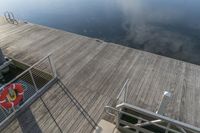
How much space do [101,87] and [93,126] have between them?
1922mm

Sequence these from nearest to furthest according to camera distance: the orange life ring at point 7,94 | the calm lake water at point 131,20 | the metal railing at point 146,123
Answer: the metal railing at point 146,123, the orange life ring at point 7,94, the calm lake water at point 131,20

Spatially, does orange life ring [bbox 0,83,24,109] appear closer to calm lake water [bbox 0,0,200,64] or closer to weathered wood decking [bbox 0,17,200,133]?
weathered wood decking [bbox 0,17,200,133]

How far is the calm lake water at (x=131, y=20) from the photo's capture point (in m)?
14.9

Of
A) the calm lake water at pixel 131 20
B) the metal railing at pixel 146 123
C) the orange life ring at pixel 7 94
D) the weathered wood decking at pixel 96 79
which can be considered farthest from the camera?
the calm lake water at pixel 131 20

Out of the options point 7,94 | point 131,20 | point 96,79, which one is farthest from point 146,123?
point 131,20

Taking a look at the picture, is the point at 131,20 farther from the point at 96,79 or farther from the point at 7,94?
the point at 7,94

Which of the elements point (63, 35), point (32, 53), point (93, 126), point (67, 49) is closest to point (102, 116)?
point (93, 126)

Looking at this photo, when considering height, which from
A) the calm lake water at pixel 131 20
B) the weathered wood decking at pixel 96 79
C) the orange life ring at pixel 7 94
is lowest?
the calm lake water at pixel 131 20

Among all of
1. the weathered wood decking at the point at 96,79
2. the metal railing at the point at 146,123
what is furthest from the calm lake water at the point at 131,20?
the metal railing at the point at 146,123

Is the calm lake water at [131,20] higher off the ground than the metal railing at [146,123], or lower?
lower

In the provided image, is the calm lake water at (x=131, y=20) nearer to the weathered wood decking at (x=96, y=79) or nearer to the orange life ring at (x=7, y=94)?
the weathered wood decking at (x=96, y=79)

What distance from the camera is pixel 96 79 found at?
316 inches

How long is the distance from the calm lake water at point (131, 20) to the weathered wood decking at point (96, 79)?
5441mm

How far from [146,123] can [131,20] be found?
15.7m
